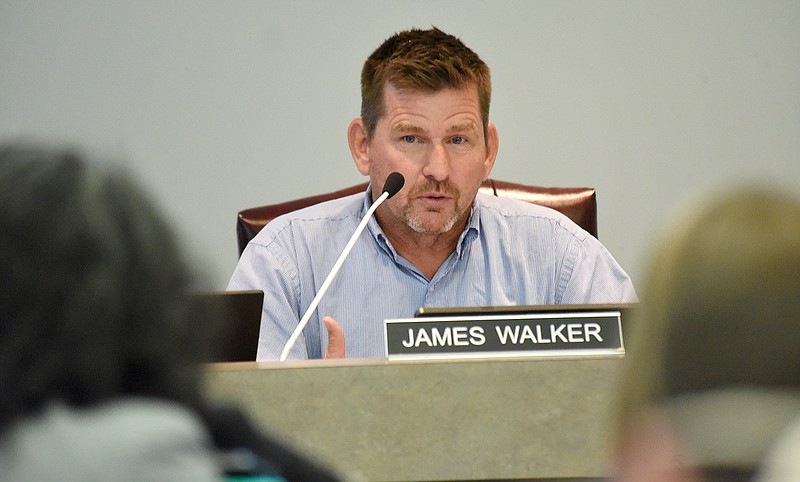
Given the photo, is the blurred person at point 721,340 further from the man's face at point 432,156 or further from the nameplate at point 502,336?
the man's face at point 432,156

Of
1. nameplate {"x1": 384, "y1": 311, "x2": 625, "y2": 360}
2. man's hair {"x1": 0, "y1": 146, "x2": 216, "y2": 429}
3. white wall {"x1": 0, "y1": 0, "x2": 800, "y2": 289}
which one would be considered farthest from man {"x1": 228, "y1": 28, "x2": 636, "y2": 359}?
man's hair {"x1": 0, "y1": 146, "x2": 216, "y2": 429}

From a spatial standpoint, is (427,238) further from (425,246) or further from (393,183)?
(393,183)

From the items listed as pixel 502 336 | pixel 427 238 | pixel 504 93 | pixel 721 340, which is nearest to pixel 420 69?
pixel 427 238

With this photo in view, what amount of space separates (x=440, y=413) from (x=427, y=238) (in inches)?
42.0

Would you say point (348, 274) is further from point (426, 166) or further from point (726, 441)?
point (726, 441)

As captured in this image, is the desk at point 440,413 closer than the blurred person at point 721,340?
No

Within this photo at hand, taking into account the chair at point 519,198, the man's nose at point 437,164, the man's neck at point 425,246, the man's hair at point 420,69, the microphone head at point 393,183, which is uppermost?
the man's hair at point 420,69

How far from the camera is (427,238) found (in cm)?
228

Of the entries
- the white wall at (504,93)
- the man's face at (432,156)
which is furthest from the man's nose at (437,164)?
the white wall at (504,93)

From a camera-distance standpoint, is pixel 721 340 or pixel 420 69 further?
pixel 420 69

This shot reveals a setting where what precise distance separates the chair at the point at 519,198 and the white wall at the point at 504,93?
47 centimetres

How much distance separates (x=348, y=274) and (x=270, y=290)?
0.20 metres

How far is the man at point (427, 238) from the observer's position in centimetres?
220

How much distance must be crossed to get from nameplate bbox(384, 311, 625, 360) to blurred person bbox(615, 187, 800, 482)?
2.47 feet
